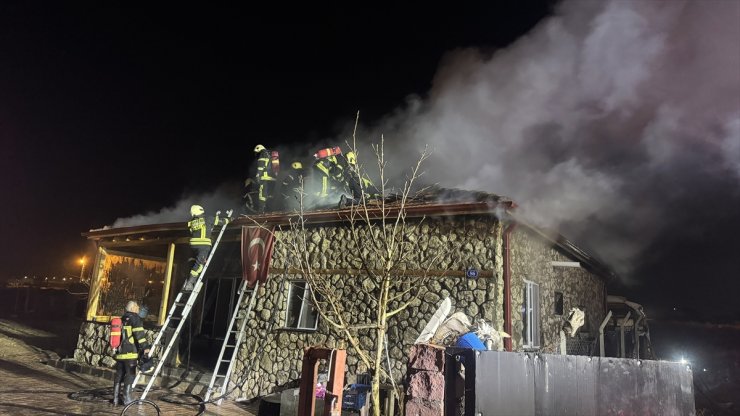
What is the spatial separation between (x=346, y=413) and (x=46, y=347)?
484 inches

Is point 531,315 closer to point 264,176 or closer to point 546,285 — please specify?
point 546,285

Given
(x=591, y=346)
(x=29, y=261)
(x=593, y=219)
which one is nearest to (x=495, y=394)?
(x=593, y=219)

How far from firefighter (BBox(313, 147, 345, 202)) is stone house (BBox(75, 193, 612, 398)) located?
9.21 feet

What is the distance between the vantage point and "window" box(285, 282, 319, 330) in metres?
9.75

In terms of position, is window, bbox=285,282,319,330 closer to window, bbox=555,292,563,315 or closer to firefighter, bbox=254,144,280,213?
firefighter, bbox=254,144,280,213

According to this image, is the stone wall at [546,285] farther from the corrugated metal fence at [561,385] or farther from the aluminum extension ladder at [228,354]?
the aluminum extension ladder at [228,354]

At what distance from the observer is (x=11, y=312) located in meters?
26.2

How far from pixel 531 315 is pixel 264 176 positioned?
7.91 meters

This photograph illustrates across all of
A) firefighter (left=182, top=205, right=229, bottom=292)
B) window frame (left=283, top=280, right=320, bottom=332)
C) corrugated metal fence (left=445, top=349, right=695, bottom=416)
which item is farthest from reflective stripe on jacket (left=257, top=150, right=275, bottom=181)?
corrugated metal fence (left=445, top=349, right=695, bottom=416)

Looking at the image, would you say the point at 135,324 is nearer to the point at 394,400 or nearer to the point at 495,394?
the point at 394,400

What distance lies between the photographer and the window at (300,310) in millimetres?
9750

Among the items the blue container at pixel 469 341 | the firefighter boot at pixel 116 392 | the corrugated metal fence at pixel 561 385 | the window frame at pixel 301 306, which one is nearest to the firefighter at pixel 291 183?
the window frame at pixel 301 306

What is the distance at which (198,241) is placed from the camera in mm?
10773

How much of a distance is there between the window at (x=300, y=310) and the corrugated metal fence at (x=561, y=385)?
578cm
